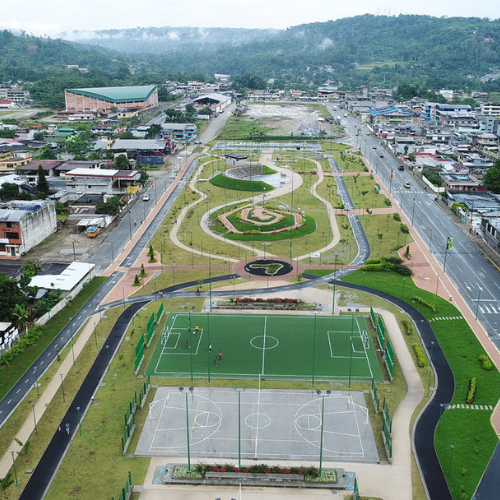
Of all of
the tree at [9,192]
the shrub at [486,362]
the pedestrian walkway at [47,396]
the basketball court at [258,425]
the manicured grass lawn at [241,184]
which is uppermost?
the tree at [9,192]

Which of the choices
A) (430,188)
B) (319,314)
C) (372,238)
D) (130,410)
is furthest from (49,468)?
(430,188)

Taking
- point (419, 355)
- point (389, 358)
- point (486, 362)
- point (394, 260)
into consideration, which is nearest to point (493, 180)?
point (394, 260)

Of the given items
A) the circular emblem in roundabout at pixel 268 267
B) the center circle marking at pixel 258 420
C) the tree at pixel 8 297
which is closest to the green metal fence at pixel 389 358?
the center circle marking at pixel 258 420

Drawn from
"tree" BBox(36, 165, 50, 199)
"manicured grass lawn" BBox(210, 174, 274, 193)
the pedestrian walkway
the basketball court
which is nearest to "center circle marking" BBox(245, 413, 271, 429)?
the basketball court

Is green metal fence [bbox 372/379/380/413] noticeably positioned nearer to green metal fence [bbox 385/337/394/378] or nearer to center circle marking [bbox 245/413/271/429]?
green metal fence [bbox 385/337/394/378]

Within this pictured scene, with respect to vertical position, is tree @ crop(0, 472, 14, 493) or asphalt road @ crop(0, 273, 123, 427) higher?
tree @ crop(0, 472, 14, 493)

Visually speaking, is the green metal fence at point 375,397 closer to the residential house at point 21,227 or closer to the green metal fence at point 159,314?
the green metal fence at point 159,314
